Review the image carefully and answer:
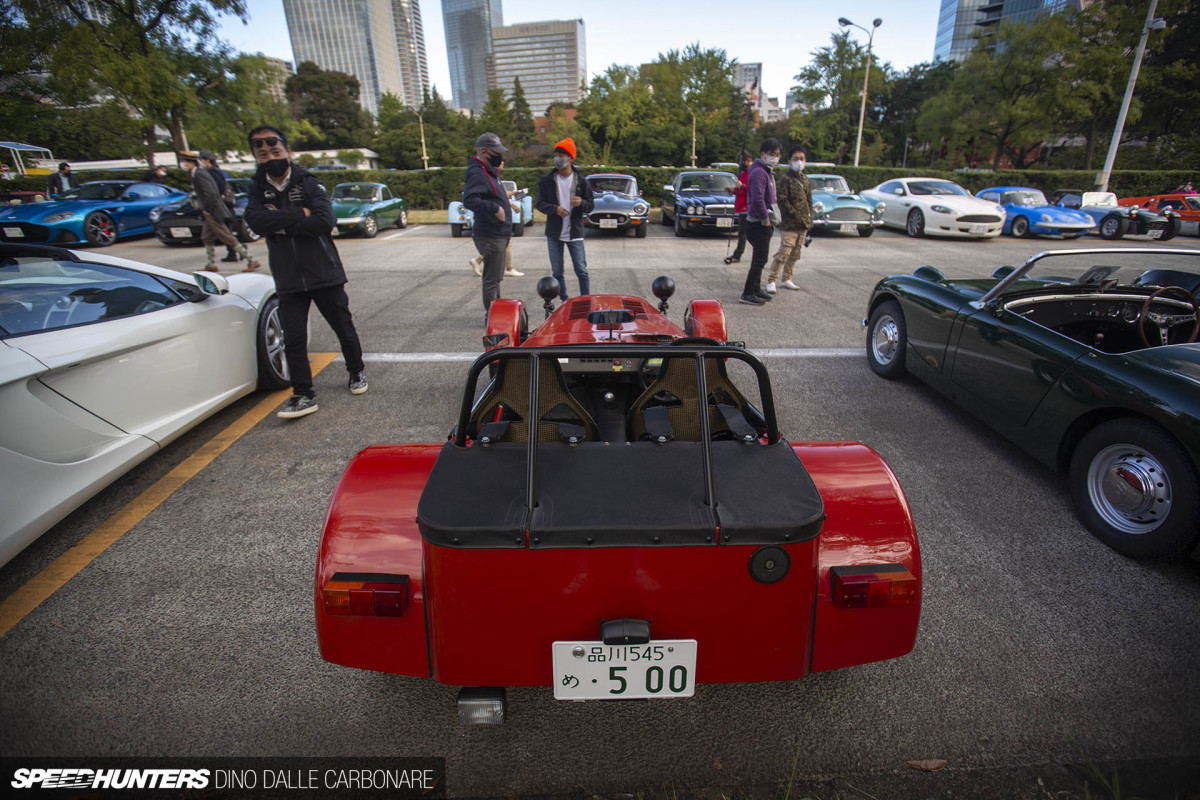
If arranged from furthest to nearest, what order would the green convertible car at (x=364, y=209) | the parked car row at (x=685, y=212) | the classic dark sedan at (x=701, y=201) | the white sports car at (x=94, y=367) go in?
1. the green convertible car at (x=364, y=209)
2. the classic dark sedan at (x=701, y=201)
3. the parked car row at (x=685, y=212)
4. the white sports car at (x=94, y=367)

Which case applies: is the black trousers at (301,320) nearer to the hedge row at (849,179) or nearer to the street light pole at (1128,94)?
the hedge row at (849,179)

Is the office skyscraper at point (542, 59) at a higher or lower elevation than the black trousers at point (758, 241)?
higher

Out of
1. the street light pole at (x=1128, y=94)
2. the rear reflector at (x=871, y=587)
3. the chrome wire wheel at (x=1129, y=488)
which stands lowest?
the chrome wire wheel at (x=1129, y=488)

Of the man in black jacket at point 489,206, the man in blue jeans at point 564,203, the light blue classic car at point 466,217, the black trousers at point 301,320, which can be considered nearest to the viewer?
the black trousers at point 301,320

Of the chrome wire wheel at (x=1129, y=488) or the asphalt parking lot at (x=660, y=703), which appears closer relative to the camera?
the asphalt parking lot at (x=660, y=703)

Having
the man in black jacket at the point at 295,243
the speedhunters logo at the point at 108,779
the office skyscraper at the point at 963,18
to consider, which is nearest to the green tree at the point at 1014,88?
the man in black jacket at the point at 295,243

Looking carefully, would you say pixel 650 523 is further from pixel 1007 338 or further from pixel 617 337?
pixel 1007 338

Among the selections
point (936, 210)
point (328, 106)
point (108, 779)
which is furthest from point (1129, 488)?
point (328, 106)

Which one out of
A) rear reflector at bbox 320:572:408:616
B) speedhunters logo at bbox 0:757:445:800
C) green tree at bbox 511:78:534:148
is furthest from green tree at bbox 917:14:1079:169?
green tree at bbox 511:78:534:148

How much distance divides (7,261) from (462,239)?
37.5 feet

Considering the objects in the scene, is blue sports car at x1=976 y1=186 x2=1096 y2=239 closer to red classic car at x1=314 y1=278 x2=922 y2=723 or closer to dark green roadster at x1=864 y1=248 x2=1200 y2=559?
dark green roadster at x1=864 y1=248 x2=1200 y2=559

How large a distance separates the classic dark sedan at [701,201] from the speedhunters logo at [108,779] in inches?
477

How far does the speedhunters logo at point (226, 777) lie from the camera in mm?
1669

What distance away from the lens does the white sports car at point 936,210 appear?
1348cm
